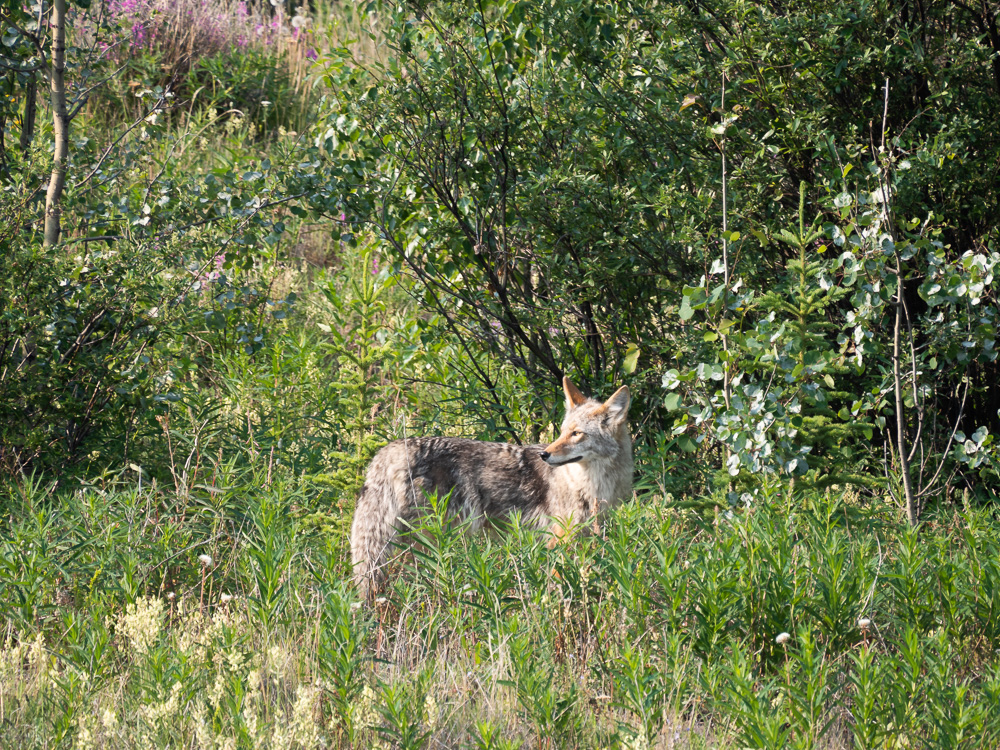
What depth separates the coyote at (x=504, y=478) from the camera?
17.4 ft

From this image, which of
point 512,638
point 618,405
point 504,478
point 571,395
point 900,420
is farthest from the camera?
point 571,395

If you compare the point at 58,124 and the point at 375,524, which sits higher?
the point at 58,124

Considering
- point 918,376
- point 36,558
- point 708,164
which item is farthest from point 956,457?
point 36,558

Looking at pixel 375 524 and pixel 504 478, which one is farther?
pixel 504 478

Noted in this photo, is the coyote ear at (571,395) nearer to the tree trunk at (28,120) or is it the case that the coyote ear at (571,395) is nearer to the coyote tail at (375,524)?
the coyote tail at (375,524)

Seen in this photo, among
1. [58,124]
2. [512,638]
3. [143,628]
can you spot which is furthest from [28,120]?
[512,638]

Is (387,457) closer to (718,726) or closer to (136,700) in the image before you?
(136,700)

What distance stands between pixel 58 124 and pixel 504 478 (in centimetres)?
364

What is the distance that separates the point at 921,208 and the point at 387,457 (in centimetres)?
350

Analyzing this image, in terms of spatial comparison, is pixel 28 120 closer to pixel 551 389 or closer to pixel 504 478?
pixel 551 389

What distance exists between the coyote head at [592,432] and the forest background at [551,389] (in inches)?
11.5

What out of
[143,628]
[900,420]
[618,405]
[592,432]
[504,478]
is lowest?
[143,628]

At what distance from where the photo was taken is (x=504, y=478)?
5688 mm

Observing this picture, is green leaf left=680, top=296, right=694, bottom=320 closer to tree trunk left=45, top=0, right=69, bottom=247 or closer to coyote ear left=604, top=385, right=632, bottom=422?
coyote ear left=604, top=385, right=632, bottom=422
